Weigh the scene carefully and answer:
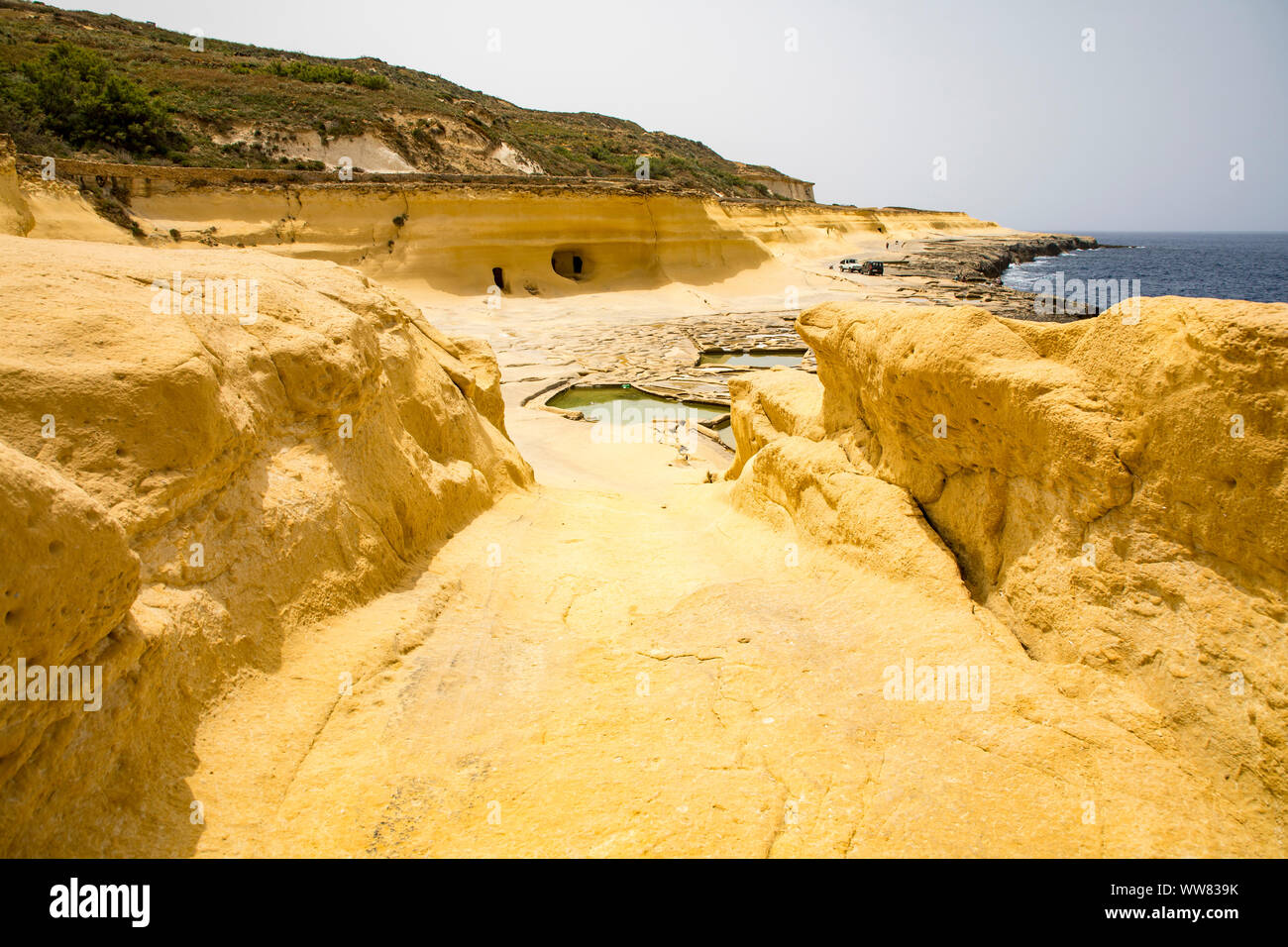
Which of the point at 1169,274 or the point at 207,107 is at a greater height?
the point at 207,107

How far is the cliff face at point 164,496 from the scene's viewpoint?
221 cm

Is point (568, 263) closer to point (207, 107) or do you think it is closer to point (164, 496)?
point (207, 107)

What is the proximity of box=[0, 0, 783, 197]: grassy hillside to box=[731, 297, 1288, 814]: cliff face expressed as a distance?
27660 millimetres

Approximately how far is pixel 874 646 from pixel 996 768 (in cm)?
89

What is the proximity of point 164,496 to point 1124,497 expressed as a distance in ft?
14.0

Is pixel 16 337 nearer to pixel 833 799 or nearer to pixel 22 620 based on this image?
pixel 22 620

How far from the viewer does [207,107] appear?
101 ft

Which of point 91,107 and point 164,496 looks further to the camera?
point 91,107

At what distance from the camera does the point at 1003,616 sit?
3.76 meters

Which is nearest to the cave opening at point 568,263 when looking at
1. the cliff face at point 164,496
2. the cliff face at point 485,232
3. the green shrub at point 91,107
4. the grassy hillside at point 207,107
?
the cliff face at point 485,232

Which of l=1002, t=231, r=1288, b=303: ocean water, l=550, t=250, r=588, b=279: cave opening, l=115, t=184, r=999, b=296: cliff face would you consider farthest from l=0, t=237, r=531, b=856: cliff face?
l=1002, t=231, r=1288, b=303: ocean water

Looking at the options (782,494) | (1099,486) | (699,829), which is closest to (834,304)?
(782,494)

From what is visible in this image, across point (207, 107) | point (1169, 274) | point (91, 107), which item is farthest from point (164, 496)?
point (1169, 274)

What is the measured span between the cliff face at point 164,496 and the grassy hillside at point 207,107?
968 inches
